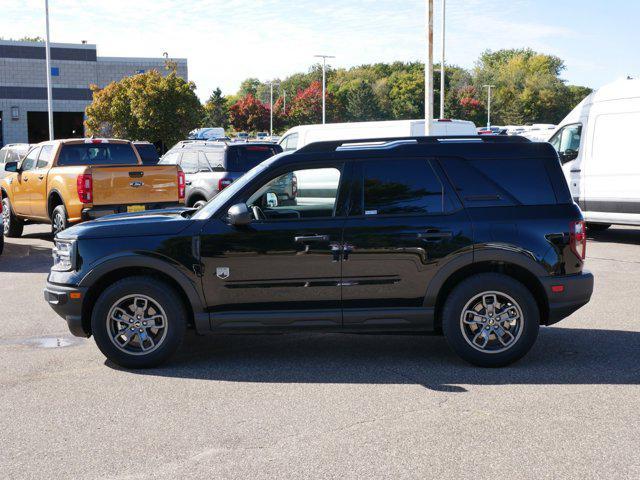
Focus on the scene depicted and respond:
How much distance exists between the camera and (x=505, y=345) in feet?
22.2

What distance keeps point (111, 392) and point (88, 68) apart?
202ft

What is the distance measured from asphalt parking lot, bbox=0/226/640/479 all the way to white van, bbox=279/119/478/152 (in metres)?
10.4

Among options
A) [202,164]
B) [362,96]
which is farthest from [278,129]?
[202,164]

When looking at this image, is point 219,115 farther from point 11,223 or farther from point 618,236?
point 618,236

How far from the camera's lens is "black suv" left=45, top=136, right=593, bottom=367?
672 centimetres

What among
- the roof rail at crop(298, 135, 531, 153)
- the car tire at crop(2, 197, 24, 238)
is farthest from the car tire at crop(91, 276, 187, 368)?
the car tire at crop(2, 197, 24, 238)

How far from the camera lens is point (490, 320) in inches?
266

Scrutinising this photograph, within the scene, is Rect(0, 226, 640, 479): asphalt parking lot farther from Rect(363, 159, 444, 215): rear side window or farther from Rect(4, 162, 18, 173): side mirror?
Rect(4, 162, 18, 173): side mirror

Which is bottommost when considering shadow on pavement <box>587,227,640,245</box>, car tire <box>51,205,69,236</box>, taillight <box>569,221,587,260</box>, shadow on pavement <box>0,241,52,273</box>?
shadow on pavement <box>0,241,52,273</box>

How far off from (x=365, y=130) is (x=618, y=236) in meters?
5.91

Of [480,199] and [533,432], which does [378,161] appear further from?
[533,432]

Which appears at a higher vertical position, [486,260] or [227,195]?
[227,195]

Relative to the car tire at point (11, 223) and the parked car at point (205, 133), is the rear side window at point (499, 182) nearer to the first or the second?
the car tire at point (11, 223)

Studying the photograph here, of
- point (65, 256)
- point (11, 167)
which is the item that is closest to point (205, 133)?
point (11, 167)
